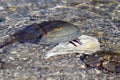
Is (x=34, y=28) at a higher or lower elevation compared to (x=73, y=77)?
higher

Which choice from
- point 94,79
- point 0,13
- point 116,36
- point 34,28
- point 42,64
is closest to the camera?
point 94,79

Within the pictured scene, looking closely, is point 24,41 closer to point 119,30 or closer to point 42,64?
point 42,64

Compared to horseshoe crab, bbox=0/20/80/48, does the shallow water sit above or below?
below

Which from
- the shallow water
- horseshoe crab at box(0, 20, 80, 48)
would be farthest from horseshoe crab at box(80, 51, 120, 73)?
horseshoe crab at box(0, 20, 80, 48)

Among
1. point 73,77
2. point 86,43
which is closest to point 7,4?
Result: point 86,43

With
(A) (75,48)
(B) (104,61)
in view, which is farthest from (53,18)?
(B) (104,61)

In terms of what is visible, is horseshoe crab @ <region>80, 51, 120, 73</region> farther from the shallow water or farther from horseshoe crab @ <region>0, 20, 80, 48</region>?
horseshoe crab @ <region>0, 20, 80, 48</region>

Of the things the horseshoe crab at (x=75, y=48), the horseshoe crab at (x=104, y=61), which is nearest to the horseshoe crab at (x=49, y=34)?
the horseshoe crab at (x=75, y=48)
